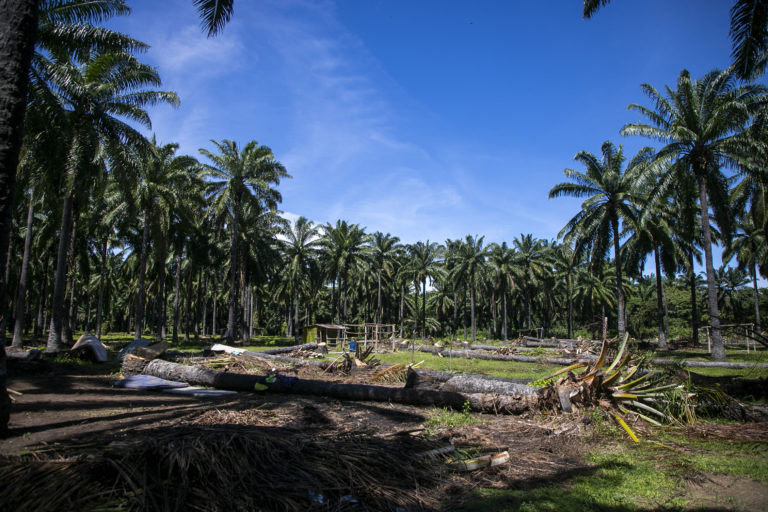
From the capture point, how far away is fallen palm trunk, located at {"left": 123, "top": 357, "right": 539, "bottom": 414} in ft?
27.5

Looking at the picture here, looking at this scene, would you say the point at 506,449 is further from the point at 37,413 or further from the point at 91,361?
the point at 91,361

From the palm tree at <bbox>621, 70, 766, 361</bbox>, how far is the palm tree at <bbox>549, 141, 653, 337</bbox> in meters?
5.01

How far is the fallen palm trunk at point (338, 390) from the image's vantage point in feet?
27.5

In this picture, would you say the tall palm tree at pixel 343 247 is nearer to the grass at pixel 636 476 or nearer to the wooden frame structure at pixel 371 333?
the wooden frame structure at pixel 371 333

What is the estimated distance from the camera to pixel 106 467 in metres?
3.43

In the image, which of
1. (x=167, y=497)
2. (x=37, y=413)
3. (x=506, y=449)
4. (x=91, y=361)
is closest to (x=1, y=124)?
(x=37, y=413)

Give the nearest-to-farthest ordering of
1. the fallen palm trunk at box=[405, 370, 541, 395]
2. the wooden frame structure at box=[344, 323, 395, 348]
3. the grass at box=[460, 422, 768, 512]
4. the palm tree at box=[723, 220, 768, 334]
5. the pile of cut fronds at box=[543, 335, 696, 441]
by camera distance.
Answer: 1. the grass at box=[460, 422, 768, 512]
2. the pile of cut fronds at box=[543, 335, 696, 441]
3. the fallen palm trunk at box=[405, 370, 541, 395]
4. the wooden frame structure at box=[344, 323, 395, 348]
5. the palm tree at box=[723, 220, 768, 334]

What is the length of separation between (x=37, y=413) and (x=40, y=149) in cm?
1125

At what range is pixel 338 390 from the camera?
10305mm

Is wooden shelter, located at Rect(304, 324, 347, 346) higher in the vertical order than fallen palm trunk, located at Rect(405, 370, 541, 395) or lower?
lower

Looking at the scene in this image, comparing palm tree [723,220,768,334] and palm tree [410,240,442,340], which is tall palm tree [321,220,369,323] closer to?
palm tree [410,240,442,340]

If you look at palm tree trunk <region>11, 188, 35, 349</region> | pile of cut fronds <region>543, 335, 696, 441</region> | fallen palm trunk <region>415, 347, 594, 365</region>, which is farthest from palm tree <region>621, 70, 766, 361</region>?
palm tree trunk <region>11, 188, 35, 349</region>

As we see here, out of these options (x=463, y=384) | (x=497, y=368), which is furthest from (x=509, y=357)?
(x=463, y=384)

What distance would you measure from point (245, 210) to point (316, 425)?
28885mm
